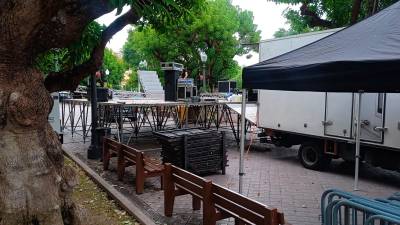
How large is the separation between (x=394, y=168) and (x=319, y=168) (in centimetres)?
185

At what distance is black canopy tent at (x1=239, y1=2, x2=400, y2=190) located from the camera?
13.5 feet

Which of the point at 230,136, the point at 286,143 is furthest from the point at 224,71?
the point at 286,143

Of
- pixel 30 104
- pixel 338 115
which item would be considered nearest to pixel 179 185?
pixel 30 104

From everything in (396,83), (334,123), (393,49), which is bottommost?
(334,123)

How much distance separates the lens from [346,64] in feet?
14.4

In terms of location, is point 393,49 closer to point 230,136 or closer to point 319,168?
point 319,168

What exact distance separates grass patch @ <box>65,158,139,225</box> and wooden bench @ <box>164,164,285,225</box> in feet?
2.17

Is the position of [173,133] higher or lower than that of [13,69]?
lower

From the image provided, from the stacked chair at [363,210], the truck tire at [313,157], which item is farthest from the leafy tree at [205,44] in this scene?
the stacked chair at [363,210]

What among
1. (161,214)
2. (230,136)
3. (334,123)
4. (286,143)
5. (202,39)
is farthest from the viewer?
(202,39)

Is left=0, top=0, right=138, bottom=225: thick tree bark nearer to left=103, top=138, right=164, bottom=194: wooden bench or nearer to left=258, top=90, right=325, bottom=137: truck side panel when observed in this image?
left=103, top=138, right=164, bottom=194: wooden bench

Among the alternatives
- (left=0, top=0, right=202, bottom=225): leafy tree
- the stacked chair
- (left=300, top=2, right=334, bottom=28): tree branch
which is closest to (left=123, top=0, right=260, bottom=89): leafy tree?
(left=300, top=2, right=334, bottom=28): tree branch

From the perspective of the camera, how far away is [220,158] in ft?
28.2

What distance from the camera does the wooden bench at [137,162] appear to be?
6.96m
